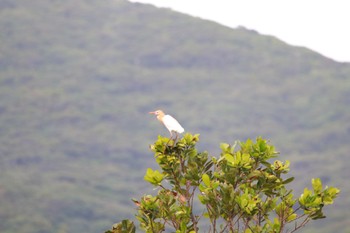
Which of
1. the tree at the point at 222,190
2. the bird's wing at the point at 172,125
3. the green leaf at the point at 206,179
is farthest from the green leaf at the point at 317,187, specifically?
the bird's wing at the point at 172,125

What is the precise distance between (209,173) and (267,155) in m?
0.97

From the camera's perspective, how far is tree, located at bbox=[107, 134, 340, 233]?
1304cm

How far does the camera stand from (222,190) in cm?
1291

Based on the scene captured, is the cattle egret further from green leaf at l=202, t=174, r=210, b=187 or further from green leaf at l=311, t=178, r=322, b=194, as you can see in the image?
green leaf at l=311, t=178, r=322, b=194

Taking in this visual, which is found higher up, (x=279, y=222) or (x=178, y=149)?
(x=178, y=149)

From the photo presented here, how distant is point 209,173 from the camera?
532 inches

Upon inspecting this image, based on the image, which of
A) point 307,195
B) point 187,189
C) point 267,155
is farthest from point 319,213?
point 187,189

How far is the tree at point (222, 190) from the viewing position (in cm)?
1304

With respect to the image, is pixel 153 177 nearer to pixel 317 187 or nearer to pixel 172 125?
pixel 172 125

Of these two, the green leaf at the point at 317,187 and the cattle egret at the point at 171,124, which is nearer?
the green leaf at the point at 317,187

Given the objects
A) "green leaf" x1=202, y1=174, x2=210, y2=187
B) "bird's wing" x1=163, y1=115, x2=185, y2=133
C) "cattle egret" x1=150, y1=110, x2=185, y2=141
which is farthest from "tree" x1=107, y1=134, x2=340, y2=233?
"bird's wing" x1=163, y1=115, x2=185, y2=133

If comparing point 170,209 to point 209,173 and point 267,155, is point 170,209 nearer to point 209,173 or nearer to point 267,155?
point 209,173

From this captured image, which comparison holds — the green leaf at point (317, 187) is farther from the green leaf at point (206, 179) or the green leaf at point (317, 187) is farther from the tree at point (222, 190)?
the green leaf at point (206, 179)

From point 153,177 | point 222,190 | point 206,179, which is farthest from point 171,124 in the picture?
point 222,190
